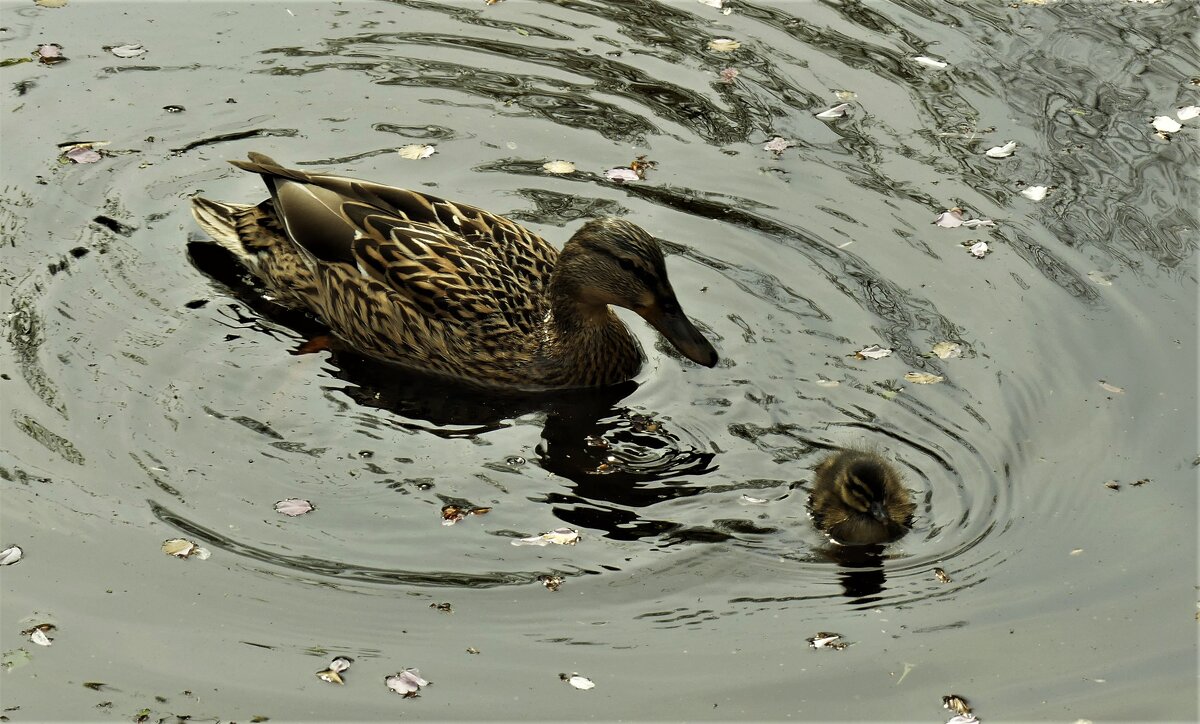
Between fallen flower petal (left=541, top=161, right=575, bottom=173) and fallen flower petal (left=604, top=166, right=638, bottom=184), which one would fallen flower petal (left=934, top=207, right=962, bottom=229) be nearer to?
fallen flower petal (left=604, top=166, right=638, bottom=184)

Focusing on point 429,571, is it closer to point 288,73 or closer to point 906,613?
point 906,613

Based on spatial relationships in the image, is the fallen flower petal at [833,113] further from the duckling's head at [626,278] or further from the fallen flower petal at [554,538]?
the fallen flower petal at [554,538]

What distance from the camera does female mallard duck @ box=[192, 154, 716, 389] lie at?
854 centimetres

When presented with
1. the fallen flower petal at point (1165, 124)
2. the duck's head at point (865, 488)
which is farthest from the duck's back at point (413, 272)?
the fallen flower petal at point (1165, 124)

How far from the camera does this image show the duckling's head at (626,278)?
840 centimetres

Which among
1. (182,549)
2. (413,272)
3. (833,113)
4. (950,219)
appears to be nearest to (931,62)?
(833,113)

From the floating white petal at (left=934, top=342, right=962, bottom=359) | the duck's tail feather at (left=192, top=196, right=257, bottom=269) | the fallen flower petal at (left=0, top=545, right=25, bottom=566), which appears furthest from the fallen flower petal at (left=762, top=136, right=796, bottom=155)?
the fallen flower petal at (left=0, top=545, right=25, bottom=566)

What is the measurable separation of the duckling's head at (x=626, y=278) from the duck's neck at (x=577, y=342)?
0.07 ft

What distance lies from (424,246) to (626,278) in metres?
1.34

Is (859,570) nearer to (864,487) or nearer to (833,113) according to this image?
(864,487)

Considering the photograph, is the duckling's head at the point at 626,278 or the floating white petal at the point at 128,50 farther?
the floating white petal at the point at 128,50

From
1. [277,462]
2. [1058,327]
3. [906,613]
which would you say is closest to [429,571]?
[277,462]

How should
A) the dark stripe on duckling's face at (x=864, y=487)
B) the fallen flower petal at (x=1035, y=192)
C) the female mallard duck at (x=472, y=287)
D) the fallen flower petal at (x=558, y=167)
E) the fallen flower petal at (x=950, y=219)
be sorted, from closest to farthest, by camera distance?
the dark stripe on duckling's face at (x=864, y=487)
the female mallard duck at (x=472, y=287)
the fallen flower petal at (x=950, y=219)
the fallen flower petal at (x=1035, y=192)
the fallen flower petal at (x=558, y=167)

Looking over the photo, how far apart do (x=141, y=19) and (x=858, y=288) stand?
6.77m
